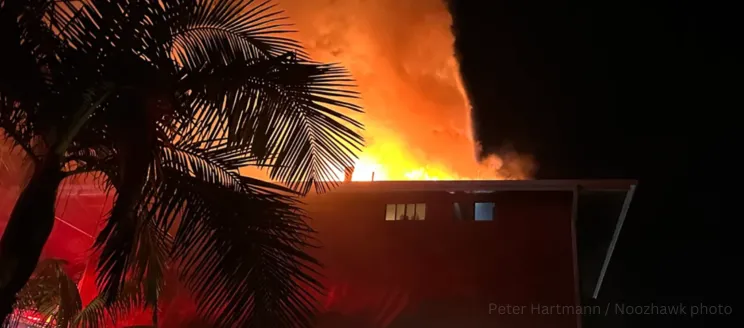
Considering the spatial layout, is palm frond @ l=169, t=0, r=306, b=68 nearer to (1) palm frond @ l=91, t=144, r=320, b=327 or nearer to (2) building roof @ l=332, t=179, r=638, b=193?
(1) palm frond @ l=91, t=144, r=320, b=327

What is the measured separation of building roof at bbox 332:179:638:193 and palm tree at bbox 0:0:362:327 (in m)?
2.53

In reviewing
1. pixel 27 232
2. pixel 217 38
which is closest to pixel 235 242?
pixel 27 232

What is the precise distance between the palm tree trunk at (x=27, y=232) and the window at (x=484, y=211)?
4489mm

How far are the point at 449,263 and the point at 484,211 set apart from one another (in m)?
0.73

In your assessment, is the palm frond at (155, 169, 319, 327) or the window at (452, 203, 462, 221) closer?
the palm frond at (155, 169, 319, 327)

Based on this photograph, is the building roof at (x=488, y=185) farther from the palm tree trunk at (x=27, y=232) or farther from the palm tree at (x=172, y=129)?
the palm tree trunk at (x=27, y=232)

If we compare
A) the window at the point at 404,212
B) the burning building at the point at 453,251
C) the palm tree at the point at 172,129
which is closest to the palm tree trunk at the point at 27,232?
the palm tree at the point at 172,129

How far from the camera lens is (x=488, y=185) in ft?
21.1

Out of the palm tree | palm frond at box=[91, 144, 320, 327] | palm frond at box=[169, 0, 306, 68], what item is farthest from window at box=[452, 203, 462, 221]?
palm frond at box=[169, 0, 306, 68]

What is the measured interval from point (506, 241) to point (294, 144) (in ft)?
10.8

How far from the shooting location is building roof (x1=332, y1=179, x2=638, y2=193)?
6.20m

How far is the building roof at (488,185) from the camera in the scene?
6.20 m

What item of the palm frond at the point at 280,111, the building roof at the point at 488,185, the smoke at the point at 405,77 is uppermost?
the smoke at the point at 405,77

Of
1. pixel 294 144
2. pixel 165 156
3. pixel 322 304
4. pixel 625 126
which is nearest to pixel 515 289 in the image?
pixel 322 304
